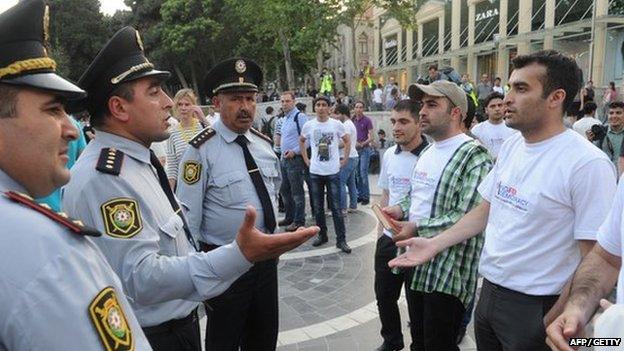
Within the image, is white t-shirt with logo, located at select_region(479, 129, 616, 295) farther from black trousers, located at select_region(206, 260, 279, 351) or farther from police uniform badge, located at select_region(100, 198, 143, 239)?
police uniform badge, located at select_region(100, 198, 143, 239)

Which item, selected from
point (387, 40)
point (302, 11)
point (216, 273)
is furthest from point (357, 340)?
point (387, 40)

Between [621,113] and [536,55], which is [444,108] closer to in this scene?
[536,55]

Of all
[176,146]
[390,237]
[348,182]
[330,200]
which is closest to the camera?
[390,237]

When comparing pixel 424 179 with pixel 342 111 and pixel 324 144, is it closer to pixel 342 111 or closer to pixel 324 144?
pixel 324 144

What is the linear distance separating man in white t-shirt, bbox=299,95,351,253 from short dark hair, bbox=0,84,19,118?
18.5ft

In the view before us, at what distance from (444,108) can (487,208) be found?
818 mm

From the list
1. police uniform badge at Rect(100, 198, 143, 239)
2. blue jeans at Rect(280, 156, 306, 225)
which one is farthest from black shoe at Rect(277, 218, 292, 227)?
police uniform badge at Rect(100, 198, 143, 239)

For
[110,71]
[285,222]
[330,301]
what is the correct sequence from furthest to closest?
[285,222]
[330,301]
[110,71]

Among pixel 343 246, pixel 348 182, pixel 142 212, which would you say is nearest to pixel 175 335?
pixel 142 212

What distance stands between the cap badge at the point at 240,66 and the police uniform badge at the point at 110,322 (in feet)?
8.13

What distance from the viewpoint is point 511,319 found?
2.36 m

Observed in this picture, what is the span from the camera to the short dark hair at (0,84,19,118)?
115 centimetres

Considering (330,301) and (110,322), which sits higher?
(110,322)

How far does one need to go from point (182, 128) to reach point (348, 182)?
3.68 metres
